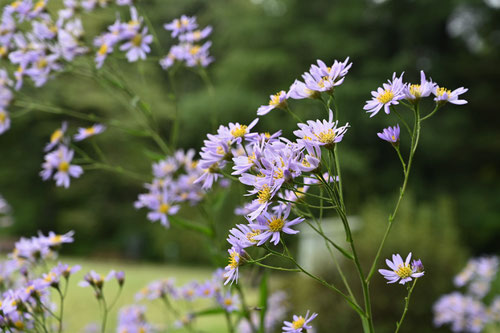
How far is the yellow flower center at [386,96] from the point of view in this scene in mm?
883

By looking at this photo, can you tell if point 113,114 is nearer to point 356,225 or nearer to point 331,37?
point 331,37

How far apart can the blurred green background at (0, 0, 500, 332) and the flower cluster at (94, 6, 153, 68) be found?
6.99 metres

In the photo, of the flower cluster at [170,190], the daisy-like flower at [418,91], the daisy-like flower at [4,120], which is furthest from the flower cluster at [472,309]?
the daisy-like flower at [4,120]

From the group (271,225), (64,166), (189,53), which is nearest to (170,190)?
(64,166)

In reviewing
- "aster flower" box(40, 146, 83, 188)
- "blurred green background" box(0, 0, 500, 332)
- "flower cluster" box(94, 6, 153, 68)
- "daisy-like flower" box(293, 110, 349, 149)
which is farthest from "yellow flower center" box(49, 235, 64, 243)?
"blurred green background" box(0, 0, 500, 332)

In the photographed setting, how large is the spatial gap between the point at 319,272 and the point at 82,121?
8363mm

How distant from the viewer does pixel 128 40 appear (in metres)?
1.59

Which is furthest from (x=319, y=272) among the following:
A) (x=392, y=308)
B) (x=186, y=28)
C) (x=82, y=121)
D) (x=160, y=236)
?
(x=82, y=121)

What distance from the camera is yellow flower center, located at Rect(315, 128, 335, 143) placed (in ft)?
2.73

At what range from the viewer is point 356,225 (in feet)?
21.8

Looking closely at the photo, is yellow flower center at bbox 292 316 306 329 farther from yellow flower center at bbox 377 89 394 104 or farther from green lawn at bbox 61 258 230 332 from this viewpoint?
green lawn at bbox 61 258 230 332

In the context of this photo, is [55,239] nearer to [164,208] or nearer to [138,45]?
[164,208]

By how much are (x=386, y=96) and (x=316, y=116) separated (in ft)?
27.9

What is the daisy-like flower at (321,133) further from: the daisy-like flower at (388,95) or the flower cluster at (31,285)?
the flower cluster at (31,285)
